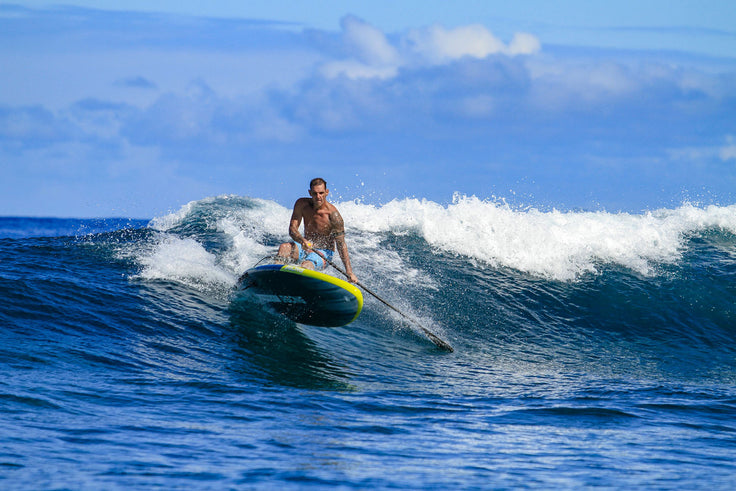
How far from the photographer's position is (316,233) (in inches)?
366

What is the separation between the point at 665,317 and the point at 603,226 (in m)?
3.82

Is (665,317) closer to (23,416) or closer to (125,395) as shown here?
(125,395)

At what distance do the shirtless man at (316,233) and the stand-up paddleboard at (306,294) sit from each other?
440mm

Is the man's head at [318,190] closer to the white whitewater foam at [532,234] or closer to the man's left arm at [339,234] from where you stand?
the man's left arm at [339,234]

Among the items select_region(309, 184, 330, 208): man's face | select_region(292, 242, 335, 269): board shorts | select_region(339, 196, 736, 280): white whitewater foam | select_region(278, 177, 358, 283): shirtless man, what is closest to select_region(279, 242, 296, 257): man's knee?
select_region(278, 177, 358, 283): shirtless man

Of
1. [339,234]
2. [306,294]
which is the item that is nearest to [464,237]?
[339,234]

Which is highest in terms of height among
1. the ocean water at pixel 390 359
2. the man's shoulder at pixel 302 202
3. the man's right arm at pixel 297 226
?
the man's shoulder at pixel 302 202

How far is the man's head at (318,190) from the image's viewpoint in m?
8.84

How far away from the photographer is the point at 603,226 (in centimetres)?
1541

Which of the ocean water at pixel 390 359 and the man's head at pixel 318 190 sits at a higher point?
the man's head at pixel 318 190

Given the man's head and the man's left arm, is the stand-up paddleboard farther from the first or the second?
the man's head

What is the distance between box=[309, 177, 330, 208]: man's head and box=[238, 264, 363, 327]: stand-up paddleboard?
3.38 feet

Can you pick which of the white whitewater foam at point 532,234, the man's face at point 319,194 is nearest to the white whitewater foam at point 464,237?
the white whitewater foam at point 532,234

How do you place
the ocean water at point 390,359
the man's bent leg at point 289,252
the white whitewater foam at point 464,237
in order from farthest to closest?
1. the white whitewater foam at point 464,237
2. the man's bent leg at point 289,252
3. the ocean water at point 390,359
